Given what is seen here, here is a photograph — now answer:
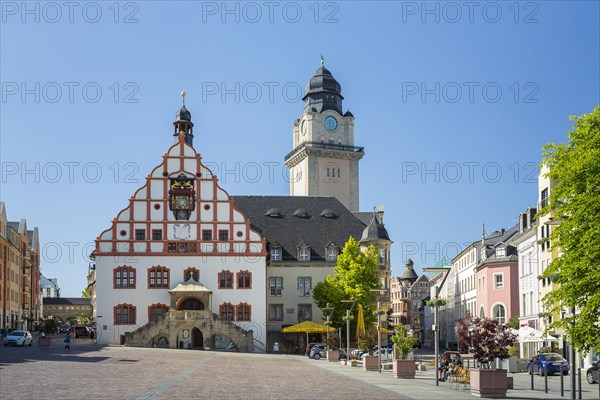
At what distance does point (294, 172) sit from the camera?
130250 mm

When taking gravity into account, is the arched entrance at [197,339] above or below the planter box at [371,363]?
below

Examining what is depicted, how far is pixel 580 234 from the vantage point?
32094mm

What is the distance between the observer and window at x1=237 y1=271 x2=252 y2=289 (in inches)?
3292

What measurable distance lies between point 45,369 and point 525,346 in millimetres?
43636

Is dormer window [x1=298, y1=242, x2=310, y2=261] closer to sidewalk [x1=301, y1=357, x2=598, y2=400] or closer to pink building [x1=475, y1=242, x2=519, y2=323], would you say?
pink building [x1=475, y1=242, x2=519, y2=323]

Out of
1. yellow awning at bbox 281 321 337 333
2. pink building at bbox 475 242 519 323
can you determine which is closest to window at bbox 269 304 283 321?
yellow awning at bbox 281 321 337 333

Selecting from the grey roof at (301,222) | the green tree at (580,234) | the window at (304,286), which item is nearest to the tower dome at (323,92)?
the grey roof at (301,222)

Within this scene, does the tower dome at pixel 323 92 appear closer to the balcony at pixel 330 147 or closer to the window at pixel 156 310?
the balcony at pixel 330 147

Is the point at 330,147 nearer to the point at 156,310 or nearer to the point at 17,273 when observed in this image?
the point at 17,273

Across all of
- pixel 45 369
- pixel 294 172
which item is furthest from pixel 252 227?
pixel 45 369

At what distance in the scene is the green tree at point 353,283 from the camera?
80.6 metres

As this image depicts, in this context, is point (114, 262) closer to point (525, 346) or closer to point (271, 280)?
point (271, 280)

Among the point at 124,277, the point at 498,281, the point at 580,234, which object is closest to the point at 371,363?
the point at 580,234

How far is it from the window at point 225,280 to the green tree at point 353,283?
28.7 ft
